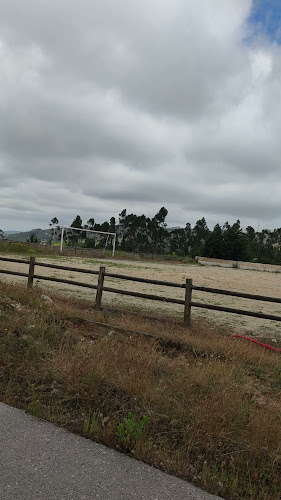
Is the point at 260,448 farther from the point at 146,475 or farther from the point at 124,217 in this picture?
the point at 124,217

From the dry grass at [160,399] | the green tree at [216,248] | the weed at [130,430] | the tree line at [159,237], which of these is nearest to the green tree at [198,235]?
the tree line at [159,237]

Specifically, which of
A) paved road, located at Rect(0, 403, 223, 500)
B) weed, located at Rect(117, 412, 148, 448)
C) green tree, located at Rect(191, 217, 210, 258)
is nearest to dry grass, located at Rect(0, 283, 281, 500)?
weed, located at Rect(117, 412, 148, 448)

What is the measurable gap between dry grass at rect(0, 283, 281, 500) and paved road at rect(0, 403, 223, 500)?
14 cm

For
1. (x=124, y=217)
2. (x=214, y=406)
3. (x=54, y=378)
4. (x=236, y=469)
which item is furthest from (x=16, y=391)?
(x=124, y=217)

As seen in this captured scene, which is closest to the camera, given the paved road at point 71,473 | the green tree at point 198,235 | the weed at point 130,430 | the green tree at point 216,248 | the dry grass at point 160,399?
the paved road at point 71,473

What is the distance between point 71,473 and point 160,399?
3.88 feet

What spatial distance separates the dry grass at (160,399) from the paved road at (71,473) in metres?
0.14

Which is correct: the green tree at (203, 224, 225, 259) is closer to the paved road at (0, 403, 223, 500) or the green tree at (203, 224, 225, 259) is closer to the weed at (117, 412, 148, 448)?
the weed at (117, 412, 148, 448)

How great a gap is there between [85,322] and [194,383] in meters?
2.98

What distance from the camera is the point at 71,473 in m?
2.58

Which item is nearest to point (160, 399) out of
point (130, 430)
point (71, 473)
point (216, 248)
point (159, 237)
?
point (130, 430)

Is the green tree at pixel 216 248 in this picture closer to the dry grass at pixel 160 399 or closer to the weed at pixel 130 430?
the dry grass at pixel 160 399

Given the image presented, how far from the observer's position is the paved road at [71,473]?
2.40m

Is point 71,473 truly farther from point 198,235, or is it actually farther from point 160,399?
point 198,235
